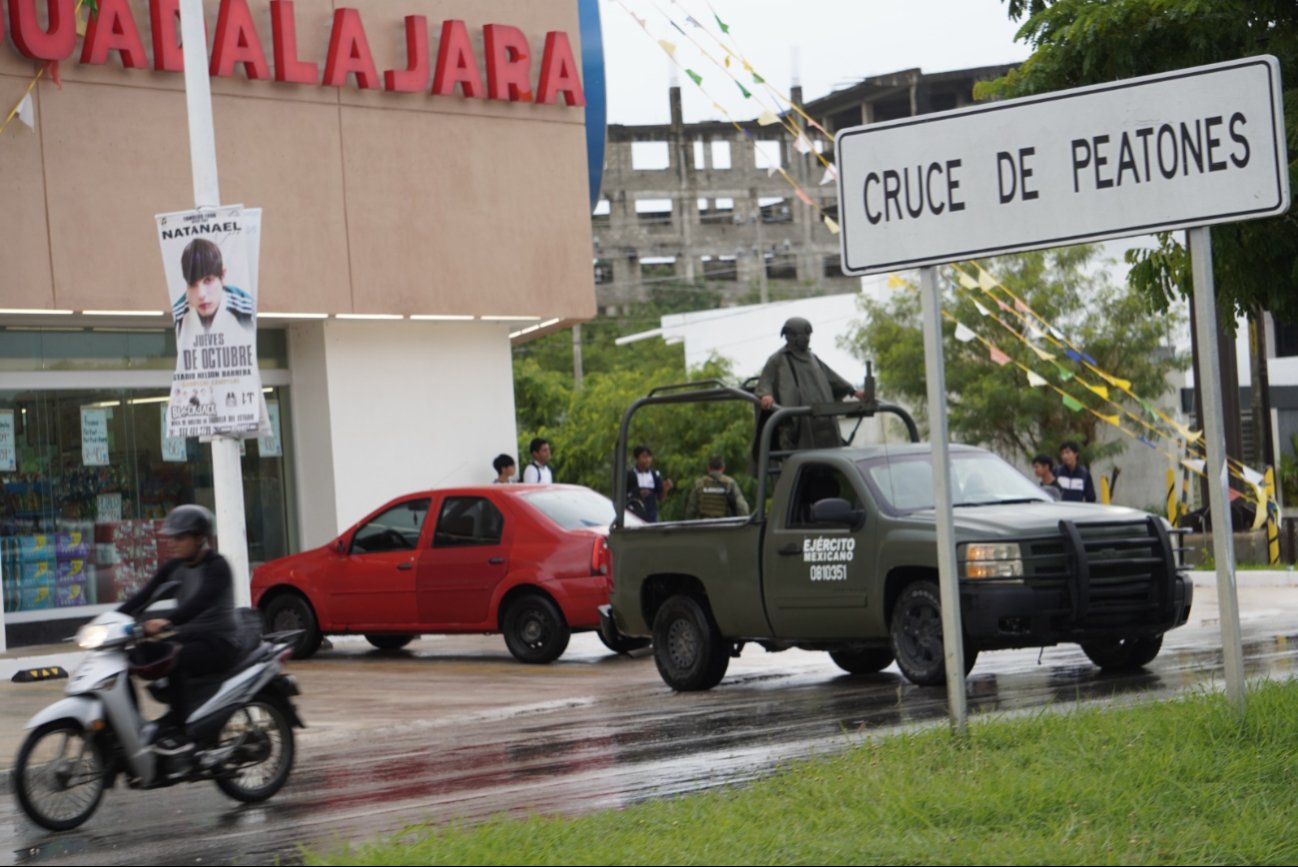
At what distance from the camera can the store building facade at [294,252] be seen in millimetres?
19141

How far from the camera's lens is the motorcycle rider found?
9398 millimetres

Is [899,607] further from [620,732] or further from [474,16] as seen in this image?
[474,16]

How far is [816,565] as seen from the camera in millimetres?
13508

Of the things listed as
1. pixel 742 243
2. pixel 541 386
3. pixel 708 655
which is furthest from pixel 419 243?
pixel 742 243

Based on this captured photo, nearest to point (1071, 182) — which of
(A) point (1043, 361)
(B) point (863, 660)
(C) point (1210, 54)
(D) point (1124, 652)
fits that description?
(C) point (1210, 54)

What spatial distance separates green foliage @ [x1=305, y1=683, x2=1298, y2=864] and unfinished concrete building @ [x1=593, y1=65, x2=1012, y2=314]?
8224 cm

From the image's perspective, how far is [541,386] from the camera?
53.6m

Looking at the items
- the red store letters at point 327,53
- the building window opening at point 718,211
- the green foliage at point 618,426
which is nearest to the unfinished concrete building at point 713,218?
the building window opening at point 718,211

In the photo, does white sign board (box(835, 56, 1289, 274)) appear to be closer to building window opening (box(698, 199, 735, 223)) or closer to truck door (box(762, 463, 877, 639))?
truck door (box(762, 463, 877, 639))

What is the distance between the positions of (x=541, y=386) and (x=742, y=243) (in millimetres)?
43810

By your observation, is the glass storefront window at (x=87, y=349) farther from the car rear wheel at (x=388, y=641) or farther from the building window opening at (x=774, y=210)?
the building window opening at (x=774, y=210)

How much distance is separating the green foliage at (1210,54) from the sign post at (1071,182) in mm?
2947

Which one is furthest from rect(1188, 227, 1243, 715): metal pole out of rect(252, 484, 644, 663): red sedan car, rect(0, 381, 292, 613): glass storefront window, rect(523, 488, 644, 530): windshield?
rect(0, 381, 292, 613): glass storefront window

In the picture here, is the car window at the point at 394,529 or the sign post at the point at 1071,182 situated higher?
the sign post at the point at 1071,182
